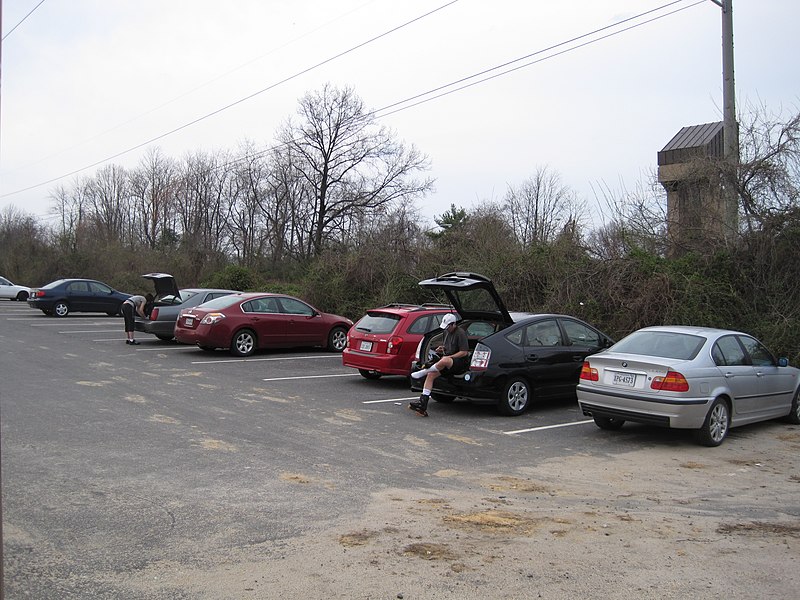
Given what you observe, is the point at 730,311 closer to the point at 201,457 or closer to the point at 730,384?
the point at 730,384

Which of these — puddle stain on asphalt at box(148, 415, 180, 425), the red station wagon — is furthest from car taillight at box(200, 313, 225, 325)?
puddle stain on asphalt at box(148, 415, 180, 425)

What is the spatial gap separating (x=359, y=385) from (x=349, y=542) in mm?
8382

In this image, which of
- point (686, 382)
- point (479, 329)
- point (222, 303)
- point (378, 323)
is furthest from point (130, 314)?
point (686, 382)

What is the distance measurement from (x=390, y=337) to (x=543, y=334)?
9.56 ft

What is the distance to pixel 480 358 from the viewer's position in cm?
1072

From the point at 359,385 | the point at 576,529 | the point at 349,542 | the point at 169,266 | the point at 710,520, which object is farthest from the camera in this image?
the point at 169,266

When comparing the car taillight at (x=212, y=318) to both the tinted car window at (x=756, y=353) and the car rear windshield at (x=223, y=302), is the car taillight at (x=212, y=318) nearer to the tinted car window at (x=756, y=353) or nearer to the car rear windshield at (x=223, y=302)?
the car rear windshield at (x=223, y=302)

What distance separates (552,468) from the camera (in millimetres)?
7945

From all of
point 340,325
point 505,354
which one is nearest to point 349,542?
point 505,354

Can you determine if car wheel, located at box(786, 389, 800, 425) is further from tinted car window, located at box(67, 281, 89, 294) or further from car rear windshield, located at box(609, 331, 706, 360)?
tinted car window, located at box(67, 281, 89, 294)

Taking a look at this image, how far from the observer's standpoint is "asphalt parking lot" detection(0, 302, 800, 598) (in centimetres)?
469

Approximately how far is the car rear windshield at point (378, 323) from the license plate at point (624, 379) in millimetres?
4947

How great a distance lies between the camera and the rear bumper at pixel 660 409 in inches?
344

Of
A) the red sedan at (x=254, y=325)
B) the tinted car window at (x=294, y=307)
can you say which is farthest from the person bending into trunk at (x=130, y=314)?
the tinted car window at (x=294, y=307)
